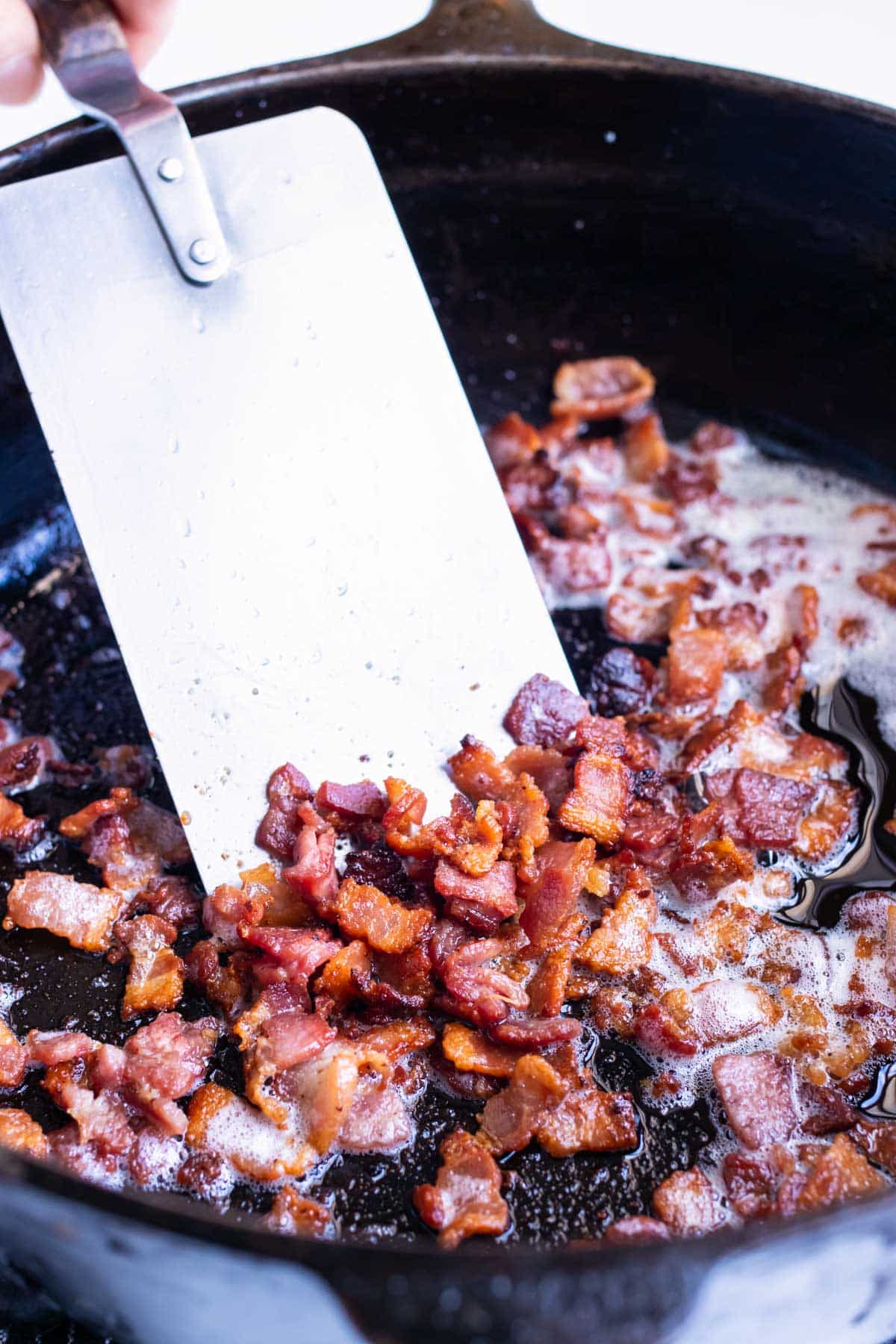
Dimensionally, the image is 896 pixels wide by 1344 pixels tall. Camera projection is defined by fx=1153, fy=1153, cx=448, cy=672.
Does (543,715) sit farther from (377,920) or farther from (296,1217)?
(296,1217)

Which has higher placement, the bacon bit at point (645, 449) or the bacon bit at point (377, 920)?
the bacon bit at point (377, 920)

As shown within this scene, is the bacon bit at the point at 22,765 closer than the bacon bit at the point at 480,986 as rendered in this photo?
No

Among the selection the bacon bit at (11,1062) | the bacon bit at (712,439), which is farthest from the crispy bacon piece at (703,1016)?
the bacon bit at (712,439)

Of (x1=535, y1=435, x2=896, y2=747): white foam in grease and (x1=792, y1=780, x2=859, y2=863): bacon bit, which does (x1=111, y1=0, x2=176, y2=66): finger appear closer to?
(x1=535, y1=435, x2=896, y2=747): white foam in grease

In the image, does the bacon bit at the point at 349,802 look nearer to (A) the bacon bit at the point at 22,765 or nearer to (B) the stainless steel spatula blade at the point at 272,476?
(B) the stainless steel spatula blade at the point at 272,476

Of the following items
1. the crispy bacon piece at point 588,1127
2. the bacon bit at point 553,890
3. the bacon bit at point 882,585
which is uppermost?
the bacon bit at point 553,890

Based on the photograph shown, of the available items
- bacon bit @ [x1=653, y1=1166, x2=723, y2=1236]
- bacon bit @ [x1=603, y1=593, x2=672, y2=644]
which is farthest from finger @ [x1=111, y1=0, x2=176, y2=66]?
bacon bit @ [x1=653, y1=1166, x2=723, y2=1236]

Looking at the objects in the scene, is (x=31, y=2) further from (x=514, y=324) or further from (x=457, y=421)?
(x=514, y=324)
